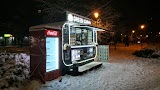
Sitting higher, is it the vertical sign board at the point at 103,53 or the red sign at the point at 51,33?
the red sign at the point at 51,33

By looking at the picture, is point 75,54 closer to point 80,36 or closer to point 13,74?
point 80,36

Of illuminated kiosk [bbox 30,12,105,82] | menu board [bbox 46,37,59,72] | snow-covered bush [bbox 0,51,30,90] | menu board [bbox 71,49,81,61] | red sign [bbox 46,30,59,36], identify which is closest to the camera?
snow-covered bush [bbox 0,51,30,90]

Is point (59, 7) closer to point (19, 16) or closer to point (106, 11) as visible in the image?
point (106, 11)

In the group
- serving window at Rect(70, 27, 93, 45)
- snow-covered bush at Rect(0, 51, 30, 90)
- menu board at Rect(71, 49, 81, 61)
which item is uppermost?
serving window at Rect(70, 27, 93, 45)

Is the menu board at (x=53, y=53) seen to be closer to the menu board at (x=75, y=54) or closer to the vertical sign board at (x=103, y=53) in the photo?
the menu board at (x=75, y=54)

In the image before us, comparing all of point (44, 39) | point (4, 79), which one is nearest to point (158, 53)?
point (44, 39)

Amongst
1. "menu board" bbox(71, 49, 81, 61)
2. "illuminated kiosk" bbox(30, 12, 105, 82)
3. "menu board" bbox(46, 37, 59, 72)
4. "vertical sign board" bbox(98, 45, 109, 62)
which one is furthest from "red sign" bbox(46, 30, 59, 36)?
"vertical sign board" bbox(98, 45, 109, 62)

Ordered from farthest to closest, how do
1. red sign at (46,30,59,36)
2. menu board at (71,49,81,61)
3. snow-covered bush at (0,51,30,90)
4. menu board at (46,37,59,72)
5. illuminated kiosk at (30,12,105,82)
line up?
menu board at (71,49,81,61)
illuminated kiosk at (30,12,105,82)
menu board at (46,37,59,72)
red sign at (46,30,59,36)
snow-covered bush at (0,51,30,90)

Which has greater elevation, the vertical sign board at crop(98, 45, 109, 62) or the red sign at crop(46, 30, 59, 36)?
the red sign at crop(46, 30, 59, 36)

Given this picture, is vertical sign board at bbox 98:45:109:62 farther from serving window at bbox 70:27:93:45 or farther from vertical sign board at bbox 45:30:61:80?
vertical sign board at bbox 45:30:61:80

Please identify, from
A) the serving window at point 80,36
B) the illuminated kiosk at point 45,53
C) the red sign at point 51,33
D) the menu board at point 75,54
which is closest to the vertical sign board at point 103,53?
the serving window at point 80,36

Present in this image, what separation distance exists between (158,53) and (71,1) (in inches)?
427

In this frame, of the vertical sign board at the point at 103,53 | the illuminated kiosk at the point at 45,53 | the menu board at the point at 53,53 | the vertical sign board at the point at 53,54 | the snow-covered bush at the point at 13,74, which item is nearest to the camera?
the snow-covered bush at the point at 13,74

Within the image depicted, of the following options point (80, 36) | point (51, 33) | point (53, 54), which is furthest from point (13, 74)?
point (80, 36)
